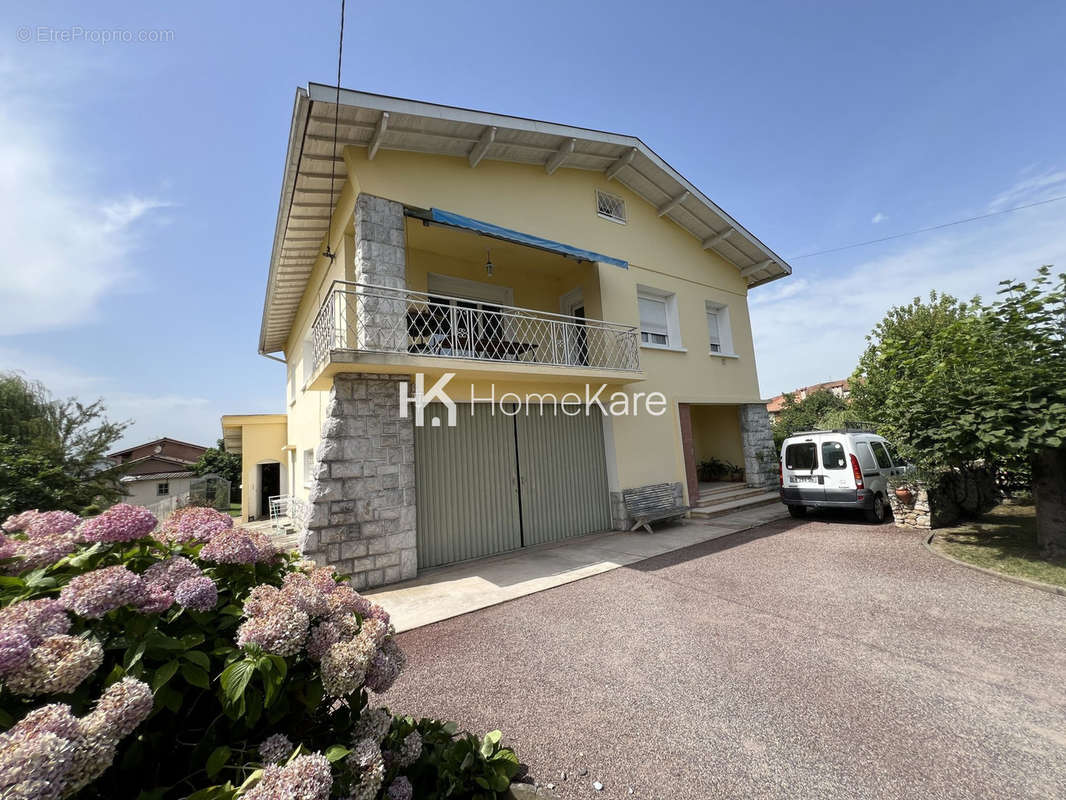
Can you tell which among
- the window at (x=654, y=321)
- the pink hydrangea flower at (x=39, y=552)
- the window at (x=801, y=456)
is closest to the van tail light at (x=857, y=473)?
the window at (x=801, y=456)

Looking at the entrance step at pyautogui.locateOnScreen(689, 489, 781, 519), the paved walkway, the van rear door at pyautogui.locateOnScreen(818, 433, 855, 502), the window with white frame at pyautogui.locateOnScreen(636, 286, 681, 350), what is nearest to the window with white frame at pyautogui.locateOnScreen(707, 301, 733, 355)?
the window with white frame at pyautogui.locateOnScreen(636, 286, 681, 350)

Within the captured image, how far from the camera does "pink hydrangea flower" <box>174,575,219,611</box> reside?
4.44 ft

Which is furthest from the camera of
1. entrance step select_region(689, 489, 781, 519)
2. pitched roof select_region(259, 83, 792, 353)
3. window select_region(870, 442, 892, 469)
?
entrance step select_region(689, 489, 781, 519)

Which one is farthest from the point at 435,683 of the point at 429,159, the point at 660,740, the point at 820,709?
the point at 429,159

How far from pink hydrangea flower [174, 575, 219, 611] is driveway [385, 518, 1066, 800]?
2166mm

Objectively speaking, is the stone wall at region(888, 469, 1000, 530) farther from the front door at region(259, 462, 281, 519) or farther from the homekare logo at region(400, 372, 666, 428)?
the front door at region(259, 462, 281, 519)

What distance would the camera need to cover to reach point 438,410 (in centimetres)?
686

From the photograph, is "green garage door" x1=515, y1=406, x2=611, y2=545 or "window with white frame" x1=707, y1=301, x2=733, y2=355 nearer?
"green garage door" x1=515, y1=406, x2=611, y2=545

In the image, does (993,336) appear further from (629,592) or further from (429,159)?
(429,159)

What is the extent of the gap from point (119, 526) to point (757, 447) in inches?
519

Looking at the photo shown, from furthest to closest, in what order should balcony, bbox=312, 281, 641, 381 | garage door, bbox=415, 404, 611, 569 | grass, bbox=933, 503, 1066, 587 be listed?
1. garage door, bbox=415, 404, 611, 569
2. balcony, bbox=312, 281, 641, 381
3. grass, bbox=933, 503, 1066, 587

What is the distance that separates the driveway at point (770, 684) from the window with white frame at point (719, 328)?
24.9 ft

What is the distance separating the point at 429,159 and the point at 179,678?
7.79 m

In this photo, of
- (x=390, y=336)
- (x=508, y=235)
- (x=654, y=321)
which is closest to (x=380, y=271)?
(x=390, y=336)
